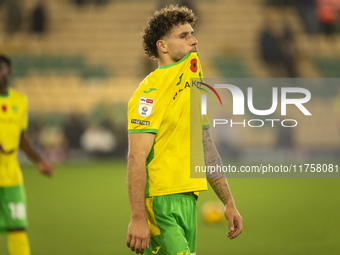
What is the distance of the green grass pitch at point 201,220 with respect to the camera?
24.3 feet

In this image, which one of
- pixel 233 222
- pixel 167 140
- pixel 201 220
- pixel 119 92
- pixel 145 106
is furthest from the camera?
pixel 119 92

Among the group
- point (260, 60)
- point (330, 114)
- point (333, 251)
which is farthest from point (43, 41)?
point (333, 251)

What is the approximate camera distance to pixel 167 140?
3309 mm

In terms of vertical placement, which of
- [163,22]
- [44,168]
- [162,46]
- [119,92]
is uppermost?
[119,92]

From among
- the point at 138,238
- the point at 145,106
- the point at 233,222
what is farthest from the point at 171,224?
the point at 145,106

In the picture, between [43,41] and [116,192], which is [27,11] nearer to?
[43,41]

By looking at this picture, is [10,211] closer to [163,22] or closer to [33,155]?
[33,155]

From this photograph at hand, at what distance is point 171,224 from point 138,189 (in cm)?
28

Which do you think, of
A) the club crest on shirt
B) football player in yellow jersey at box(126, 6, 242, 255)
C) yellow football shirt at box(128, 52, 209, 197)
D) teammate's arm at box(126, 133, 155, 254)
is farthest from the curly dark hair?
teammate's arm at box(126, 133, 155, 254)

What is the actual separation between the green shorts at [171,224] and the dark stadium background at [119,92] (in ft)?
18.7

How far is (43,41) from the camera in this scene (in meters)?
25.6

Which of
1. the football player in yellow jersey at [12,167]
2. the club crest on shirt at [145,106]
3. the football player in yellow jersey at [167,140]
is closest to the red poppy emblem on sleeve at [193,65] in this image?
the football player in yellow jersey at [167,140]

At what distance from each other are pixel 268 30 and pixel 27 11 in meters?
9.99

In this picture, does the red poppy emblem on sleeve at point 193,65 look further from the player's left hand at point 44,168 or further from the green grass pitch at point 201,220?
the green grass pitch at point 201,220
